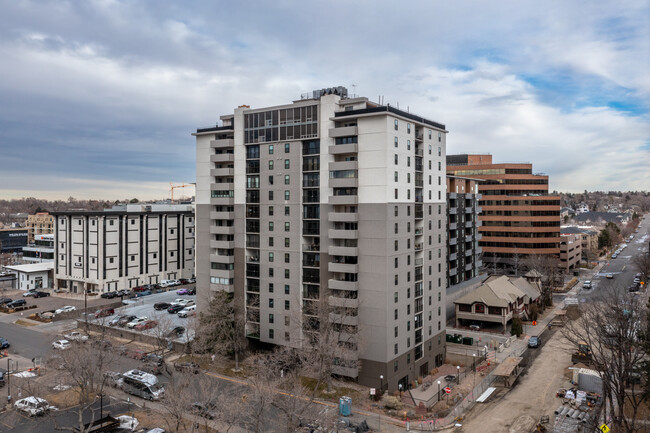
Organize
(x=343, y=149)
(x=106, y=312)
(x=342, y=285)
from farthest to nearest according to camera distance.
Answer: (x=106, y=312)
(x=343, y=149)
(x=342, y=285)

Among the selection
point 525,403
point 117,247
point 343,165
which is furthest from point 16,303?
point 525,403

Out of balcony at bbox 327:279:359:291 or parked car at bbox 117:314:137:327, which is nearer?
balcony at bbox 327:279:359:291

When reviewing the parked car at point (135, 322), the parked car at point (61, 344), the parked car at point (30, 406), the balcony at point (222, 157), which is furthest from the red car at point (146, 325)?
the balcony at point (222, 157)

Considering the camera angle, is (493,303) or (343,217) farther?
(493,303)

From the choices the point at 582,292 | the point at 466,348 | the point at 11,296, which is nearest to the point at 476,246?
the point at 582,292

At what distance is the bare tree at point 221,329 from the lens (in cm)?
5703

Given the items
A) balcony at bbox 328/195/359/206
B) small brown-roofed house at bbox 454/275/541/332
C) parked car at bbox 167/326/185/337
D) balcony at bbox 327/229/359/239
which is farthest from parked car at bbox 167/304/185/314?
small brown-roofed house at bbox 454/275/541/332

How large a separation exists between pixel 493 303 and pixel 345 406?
1641 inches

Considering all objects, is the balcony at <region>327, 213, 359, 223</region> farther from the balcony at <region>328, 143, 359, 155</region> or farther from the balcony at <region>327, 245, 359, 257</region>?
the balcony at <region>328, 143, 359, 155</region>

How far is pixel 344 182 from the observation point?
175 ft

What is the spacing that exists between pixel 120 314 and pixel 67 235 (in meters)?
38.3

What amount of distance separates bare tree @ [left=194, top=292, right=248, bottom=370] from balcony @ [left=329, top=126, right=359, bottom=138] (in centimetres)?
2562

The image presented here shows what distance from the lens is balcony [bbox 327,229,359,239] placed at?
172 ft

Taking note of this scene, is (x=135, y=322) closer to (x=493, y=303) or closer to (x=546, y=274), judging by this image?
(x=493, y=303)
